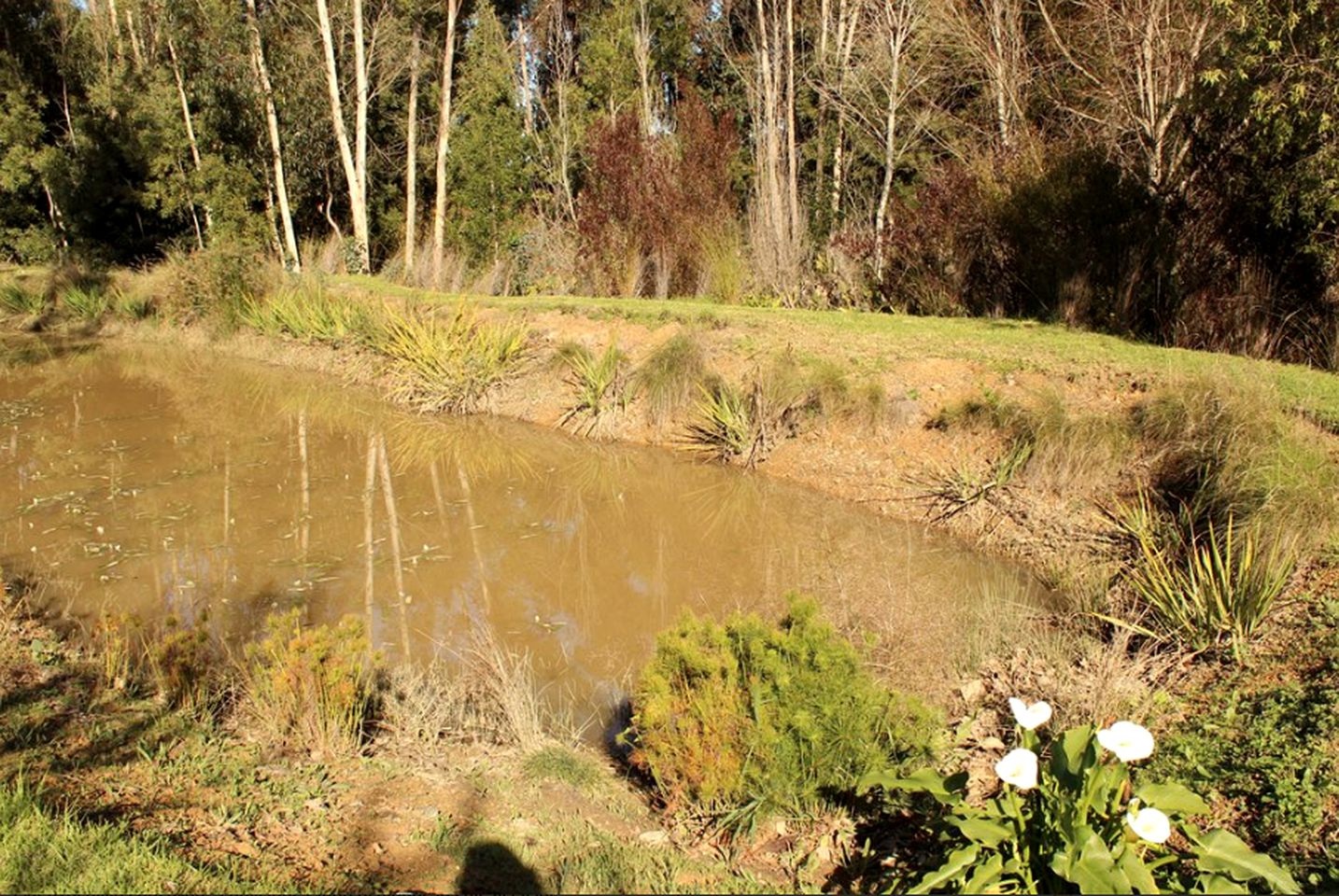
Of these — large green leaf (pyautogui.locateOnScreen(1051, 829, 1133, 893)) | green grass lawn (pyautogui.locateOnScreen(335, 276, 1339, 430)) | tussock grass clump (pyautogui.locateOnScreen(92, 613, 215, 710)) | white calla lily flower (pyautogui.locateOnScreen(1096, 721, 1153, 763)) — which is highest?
green grass lawn (pyautogui.locateOnScreen(335, 276, 1339, 430))

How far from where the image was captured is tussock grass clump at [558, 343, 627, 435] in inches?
441

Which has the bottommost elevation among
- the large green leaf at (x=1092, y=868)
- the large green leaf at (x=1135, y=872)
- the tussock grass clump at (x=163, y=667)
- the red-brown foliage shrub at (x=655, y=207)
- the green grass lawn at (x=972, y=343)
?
the tussock grass clump at (x=163, y=667)

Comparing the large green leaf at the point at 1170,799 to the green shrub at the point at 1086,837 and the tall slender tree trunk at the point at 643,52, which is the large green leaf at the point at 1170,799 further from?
the tall slender tree trunk at the point at 643,52

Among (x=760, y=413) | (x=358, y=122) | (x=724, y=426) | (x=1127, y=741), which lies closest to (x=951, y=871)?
(x=1127, y=741)

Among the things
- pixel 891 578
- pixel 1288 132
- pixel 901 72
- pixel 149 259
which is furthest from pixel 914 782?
pixel 149 259

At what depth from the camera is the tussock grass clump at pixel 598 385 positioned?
1121 centimetres

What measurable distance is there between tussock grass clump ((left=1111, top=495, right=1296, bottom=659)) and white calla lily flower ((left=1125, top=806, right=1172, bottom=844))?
96.6 inches

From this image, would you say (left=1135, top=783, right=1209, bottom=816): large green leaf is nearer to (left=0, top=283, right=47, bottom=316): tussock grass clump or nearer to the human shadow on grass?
the human shadow on grass

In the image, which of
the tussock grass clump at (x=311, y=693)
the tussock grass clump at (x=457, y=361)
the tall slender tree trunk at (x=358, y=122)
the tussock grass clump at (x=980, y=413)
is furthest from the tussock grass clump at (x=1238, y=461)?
the tall slender tree trunk at (x=358, y=122)

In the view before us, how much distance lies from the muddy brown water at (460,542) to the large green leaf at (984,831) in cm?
202

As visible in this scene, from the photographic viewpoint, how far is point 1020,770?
9.25 feet

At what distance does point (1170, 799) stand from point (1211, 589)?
2.38m

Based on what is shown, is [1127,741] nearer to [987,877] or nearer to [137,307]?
[987,877]

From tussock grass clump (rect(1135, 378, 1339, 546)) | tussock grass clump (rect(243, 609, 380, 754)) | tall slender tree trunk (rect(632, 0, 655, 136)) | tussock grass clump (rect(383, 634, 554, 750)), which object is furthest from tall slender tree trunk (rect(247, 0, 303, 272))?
tussock grass clump (rect(1135, 378, 1339, 546))
